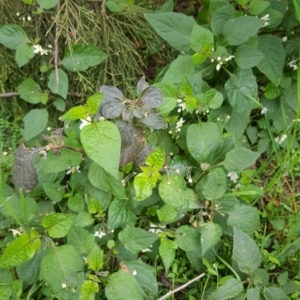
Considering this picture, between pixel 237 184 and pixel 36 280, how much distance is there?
94cm

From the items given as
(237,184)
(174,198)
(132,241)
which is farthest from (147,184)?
(237,184)

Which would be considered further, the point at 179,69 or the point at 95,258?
the point at 179,69

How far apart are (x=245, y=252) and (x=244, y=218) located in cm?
13

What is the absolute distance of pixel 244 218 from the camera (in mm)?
1517

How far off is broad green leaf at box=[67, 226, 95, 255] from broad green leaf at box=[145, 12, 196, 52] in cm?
84

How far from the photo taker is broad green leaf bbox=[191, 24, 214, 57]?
4.82 ft

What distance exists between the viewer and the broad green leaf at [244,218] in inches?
59.6

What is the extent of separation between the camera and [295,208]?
5.89 feet

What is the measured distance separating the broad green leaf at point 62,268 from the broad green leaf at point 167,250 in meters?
0.31

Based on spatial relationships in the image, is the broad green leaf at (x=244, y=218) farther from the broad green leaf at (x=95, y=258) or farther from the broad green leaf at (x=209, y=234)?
the broad green leaf at (x=95, y=258)

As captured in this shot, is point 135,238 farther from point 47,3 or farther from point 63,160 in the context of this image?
point 47,3

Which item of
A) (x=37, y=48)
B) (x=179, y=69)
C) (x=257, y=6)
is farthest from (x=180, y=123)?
(x=37, y=48)

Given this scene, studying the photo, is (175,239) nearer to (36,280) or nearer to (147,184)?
(147,184)

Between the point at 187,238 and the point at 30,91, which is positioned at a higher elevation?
the point at 30,91
